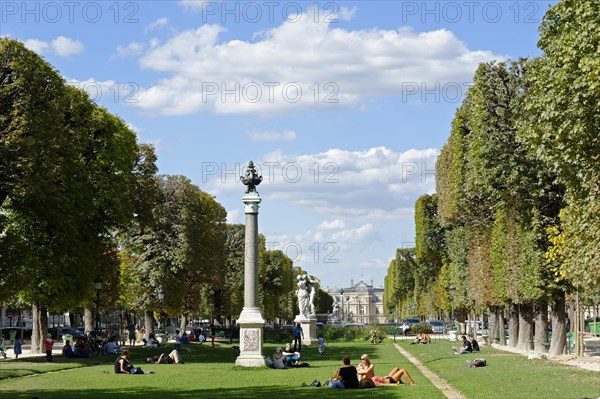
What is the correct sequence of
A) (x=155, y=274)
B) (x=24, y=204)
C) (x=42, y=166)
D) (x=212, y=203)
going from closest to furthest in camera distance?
(x=42, y=166) → (x=24, y=204) → (x=155, y=274) → (x=212, y=203)

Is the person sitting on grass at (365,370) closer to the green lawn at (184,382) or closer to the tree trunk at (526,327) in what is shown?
the green lawn at (184,382)

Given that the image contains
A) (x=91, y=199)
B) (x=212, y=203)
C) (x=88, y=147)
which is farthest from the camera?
(x=212, y=203)

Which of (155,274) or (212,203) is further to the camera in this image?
(212,203)

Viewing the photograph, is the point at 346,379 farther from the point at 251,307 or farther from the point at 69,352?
the point at 69,352

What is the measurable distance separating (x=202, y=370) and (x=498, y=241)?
17077mm

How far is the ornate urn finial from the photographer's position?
38.4 m

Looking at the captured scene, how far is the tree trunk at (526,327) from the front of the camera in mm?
44766

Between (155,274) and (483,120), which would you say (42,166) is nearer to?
(483,120)

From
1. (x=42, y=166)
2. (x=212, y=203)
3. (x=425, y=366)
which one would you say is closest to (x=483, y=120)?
(x=425, y=366)

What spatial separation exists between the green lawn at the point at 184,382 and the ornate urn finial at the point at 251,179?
747 cm

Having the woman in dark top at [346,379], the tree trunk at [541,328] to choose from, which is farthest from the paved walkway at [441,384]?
the tree trunk at [541,328]

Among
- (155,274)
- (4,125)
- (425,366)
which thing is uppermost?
(4,125)

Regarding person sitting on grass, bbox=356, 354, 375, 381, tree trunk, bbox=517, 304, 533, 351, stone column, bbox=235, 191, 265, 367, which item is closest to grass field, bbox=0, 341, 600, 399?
stone column, bbox=235, 191, 265, 367

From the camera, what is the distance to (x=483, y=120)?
39.9 metres
